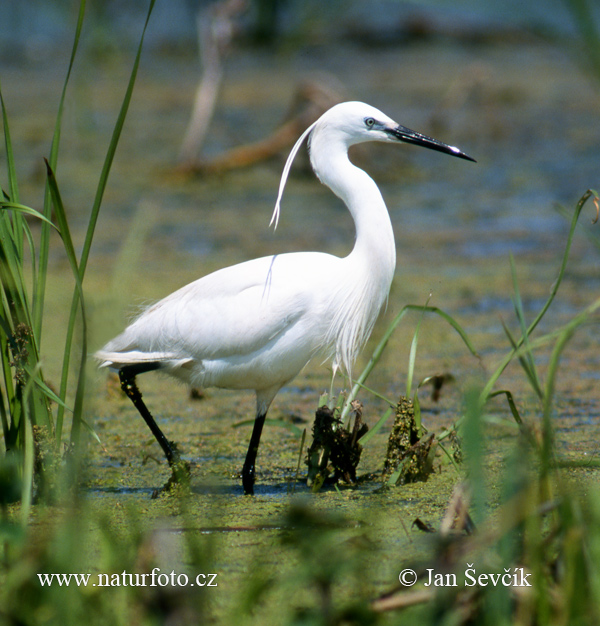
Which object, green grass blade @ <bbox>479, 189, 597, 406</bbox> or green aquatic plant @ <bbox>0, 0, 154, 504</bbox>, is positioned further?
green aquatic plant @ <bbox>0, 0, 154, 504</bbox>

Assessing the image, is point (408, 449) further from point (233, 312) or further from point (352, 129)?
point (352, 129)

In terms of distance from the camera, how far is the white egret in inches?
120

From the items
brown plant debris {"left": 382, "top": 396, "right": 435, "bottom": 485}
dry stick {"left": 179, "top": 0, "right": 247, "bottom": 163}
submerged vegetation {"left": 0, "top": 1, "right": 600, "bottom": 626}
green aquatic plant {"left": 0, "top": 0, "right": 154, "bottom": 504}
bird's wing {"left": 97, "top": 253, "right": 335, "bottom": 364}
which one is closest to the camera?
submerged vegetation {"left": 0, "top": 1, "right": 600, "bottom": 626}

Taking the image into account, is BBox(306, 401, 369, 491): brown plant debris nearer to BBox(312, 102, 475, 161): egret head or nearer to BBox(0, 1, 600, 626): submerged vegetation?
BBox(0, 1, 600, 626): submerged vegetation

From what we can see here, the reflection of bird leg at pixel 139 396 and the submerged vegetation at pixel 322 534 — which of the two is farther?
the reflection of bird leg at pixel 139 396

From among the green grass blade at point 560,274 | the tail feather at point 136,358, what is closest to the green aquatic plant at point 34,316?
the tail feather at point 136,358

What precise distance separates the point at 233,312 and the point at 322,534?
133 cm

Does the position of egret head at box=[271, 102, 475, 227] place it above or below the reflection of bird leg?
above

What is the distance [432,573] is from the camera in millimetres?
1861

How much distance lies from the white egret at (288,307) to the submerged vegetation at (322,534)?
0.24 meters

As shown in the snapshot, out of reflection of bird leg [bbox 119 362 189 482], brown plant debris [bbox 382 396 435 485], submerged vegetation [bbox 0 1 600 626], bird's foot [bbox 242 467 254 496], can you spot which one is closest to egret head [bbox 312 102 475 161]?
submerged vegetation [bbox 0 1 600 626]

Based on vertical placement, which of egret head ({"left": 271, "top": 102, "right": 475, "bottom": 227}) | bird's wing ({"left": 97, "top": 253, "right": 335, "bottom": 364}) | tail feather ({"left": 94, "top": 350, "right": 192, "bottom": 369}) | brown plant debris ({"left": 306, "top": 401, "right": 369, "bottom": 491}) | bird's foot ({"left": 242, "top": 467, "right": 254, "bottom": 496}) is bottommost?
bird's foot ({"left": 242, "top": 467, "right": 254, "bottom": 496})

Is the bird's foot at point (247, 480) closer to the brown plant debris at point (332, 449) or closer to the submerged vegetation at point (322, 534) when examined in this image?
the submerged vegetation at point (322, 534)

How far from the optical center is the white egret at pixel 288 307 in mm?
3047
